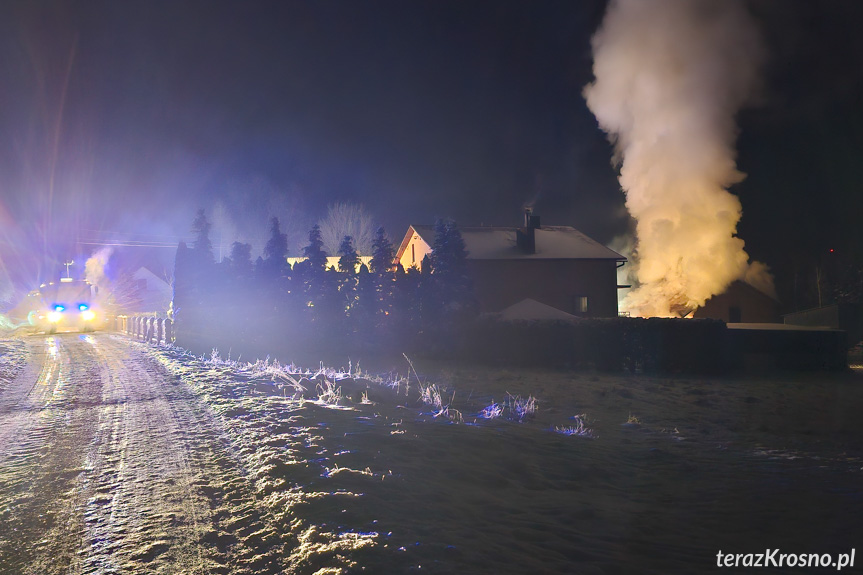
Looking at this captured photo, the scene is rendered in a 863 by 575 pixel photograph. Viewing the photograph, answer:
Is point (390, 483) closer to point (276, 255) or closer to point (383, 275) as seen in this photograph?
point (383, 275)

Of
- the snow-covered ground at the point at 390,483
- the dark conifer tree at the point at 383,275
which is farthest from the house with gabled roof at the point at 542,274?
the snow-covered ground at the point at 390,483

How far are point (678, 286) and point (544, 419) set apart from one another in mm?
32054

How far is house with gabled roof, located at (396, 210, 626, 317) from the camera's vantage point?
1433 inches

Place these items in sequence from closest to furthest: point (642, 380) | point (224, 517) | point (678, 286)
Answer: point (224, 517) < point (642, 380) < point (678, 286)

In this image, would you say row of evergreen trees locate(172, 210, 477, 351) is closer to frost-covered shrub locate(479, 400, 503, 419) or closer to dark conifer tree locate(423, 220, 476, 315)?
dark conifer tree locate(423, 220, 476, 315)

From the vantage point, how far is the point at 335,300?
25.9 m

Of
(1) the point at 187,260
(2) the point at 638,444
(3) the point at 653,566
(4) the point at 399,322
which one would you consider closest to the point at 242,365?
(4) the point at 399,322

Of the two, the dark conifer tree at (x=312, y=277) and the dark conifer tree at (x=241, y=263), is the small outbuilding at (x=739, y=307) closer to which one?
the dark conifer tree at (x=312, y=277)

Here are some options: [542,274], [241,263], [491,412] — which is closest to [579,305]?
[542,274]

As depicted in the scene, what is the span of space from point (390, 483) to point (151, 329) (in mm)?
25337

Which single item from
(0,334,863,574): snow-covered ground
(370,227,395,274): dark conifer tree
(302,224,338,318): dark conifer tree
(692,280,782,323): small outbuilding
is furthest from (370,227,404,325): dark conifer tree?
(692,280,782,323): small outbuilding

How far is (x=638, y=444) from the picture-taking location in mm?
9219

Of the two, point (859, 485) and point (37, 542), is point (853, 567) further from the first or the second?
point (37, 542)

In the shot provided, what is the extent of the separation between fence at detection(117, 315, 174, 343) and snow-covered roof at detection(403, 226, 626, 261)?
688 inches
